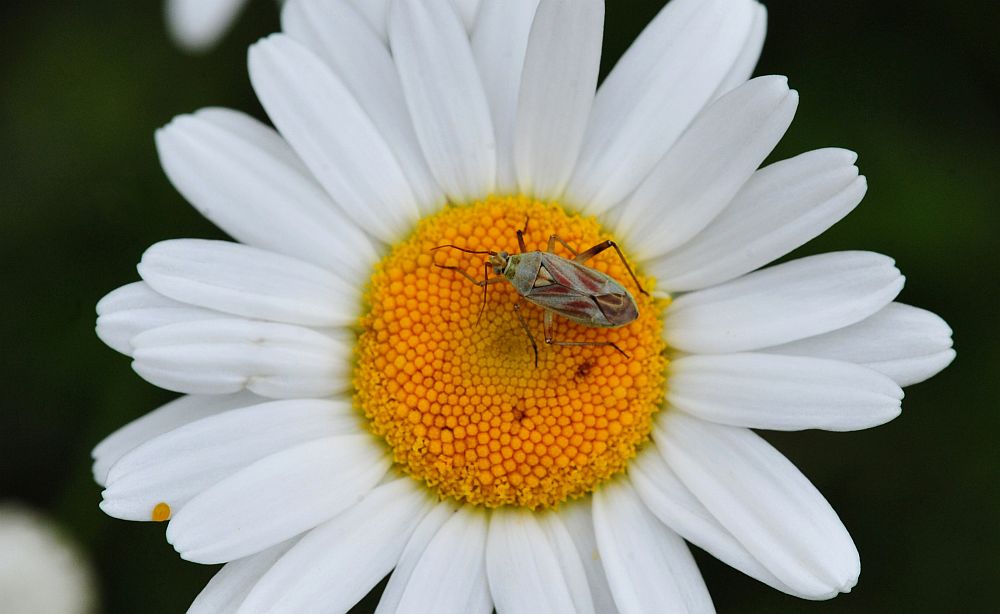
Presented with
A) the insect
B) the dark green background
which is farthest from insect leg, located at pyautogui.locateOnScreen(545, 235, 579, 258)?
the dark green background

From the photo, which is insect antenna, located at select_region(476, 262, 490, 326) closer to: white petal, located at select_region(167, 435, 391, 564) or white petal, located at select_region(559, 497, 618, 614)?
white petal, located at select_region(167, 435, 391, 564)

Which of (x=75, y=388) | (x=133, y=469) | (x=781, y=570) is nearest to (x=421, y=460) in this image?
(x=133, y=469)

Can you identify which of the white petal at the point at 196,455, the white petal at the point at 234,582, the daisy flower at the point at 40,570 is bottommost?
the daisy flower at the point at 40,570

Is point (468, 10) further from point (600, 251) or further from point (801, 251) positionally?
point (801, 251)

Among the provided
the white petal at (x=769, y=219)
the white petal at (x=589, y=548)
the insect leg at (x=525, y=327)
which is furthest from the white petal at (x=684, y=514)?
the white petal at (x=769, y=219)

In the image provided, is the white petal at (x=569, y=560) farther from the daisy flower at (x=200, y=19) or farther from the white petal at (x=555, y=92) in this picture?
the daisy flower at (x=200, y=19)

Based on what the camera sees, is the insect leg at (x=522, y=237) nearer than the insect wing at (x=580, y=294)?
No

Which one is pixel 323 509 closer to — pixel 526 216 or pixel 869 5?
pixel 526 216
